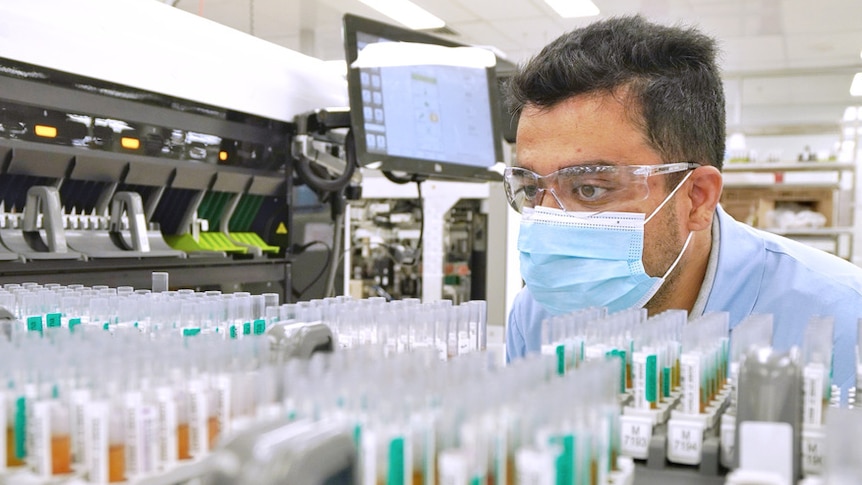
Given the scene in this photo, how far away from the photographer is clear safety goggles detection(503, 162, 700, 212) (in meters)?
1.59

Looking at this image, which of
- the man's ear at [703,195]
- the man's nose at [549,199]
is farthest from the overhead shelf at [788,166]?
the man's nose at [549,199]

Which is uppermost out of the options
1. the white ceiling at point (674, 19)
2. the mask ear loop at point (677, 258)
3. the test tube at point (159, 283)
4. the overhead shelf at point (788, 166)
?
the white ceiling at point (674, 19)

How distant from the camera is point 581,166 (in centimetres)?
158

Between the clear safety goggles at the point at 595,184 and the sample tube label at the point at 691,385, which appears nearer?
the sample tube label at the point at 691,385

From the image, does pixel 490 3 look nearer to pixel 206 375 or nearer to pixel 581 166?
pixel 581 166

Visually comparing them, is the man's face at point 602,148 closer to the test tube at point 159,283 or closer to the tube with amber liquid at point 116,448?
the test tube at point 159,283

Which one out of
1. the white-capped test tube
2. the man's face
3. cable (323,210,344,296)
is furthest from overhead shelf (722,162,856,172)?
the white-capped test tube

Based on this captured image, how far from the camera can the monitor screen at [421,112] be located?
2514mm

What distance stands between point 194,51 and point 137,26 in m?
0.18

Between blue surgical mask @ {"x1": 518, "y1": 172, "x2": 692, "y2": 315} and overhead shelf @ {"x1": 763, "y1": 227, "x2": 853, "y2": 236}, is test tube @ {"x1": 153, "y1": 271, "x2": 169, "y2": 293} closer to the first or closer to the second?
blue surgical mask @ {"x1": 518, "y1": 172, "x2": 692, "y2": 315}

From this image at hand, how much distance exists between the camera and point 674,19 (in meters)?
6.45

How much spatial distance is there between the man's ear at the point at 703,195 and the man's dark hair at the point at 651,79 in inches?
1.7

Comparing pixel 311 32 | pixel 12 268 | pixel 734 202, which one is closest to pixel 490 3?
pixel 311 32

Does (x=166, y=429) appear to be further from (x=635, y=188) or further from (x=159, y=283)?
(x=635, y=188)
